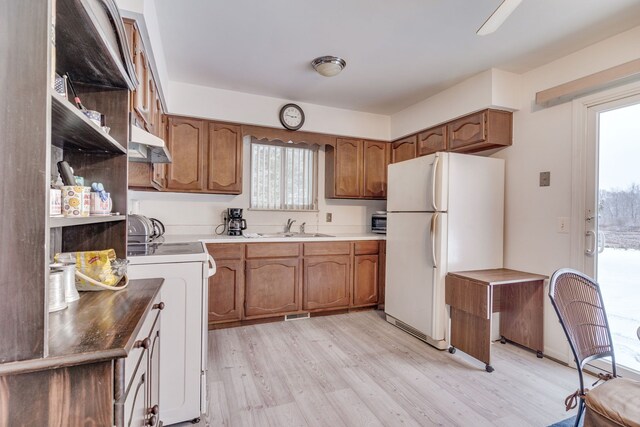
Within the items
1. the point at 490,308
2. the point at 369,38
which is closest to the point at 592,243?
Answer: the point at 490,308

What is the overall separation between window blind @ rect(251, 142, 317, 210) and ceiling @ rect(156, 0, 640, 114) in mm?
858

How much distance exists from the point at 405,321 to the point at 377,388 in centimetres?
104

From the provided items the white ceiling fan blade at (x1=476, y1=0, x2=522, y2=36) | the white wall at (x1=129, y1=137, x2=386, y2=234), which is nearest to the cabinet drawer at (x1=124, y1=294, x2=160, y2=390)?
the white ceiling fan blade at (x1=476, y1=0, x2=522, y2=36)

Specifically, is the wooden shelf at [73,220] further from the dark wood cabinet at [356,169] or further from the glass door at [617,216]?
the glass door at [617,216]

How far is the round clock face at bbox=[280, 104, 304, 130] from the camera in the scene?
3.47 metres

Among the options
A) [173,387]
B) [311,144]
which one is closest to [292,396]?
[173,387]

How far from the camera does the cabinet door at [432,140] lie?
3213 mm

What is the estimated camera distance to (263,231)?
12.2 feet

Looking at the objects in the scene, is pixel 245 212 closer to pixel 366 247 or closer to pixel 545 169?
pixel 366 247

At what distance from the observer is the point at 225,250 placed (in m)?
3.01

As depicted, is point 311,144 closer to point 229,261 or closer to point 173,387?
point 229,261

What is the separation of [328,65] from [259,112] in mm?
1107

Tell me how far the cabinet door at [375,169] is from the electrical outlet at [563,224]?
6.27ft

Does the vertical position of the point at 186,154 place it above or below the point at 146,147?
above
